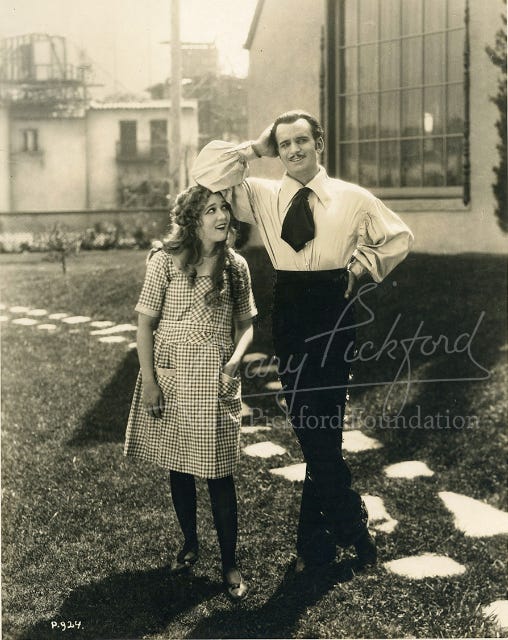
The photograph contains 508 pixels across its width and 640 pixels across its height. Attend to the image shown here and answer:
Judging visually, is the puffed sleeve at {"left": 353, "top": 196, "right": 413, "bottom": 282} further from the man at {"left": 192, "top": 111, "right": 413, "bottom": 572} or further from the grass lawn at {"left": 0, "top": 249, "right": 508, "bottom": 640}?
the grass lawn at {"left": 0, "top": 249, "right": 508, "bottom": 640}

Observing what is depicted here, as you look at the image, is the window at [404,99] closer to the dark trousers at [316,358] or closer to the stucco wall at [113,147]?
the stucco wall at [113,147]

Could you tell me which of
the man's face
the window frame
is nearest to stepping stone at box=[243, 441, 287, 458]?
the window frame

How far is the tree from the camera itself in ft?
11.5

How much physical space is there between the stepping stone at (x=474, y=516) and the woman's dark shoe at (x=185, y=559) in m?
1.24

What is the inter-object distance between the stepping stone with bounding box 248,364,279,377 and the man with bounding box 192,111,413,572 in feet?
2.56

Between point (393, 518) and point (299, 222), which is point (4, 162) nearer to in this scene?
point (299, 222)

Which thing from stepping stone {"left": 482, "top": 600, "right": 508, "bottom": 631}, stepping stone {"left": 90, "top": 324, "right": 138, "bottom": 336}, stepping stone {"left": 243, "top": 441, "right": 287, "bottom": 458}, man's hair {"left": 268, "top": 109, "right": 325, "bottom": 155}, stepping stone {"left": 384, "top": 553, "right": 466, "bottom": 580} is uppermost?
man's hair {"left": 268, "top": 109, "right": 325, "bottom": 155}

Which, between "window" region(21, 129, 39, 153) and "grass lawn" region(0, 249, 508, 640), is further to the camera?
"window" region(21, 129, 39, 153)

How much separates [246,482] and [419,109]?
6.47 ft

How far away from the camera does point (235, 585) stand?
2.43 meters

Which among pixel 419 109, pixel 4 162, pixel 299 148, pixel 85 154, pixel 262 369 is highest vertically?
pixel 419 109

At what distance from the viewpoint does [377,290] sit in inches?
134

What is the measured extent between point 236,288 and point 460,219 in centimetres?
182

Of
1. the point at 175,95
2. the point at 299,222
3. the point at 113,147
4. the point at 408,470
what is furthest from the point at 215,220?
the point at 113,147
